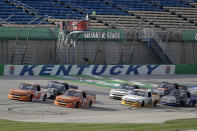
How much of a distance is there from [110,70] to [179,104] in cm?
1710

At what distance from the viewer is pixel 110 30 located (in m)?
49.2

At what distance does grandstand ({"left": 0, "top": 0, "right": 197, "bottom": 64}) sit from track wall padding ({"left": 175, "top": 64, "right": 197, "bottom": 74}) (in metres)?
1.78

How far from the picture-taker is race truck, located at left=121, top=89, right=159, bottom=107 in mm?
27594

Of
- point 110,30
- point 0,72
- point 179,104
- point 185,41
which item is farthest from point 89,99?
point 185,41

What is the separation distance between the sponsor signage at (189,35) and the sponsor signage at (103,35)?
9.09 meters

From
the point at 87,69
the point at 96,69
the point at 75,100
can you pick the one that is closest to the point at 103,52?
the point at 96,69

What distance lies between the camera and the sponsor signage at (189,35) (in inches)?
2169

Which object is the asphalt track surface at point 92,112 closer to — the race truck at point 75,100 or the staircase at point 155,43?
the race truck at point 75,100

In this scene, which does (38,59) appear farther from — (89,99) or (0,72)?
(89,99)

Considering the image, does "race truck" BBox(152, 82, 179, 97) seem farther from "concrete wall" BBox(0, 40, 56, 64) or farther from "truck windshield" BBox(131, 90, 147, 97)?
"concrete wall" BBox(0, 40, 56, 64)

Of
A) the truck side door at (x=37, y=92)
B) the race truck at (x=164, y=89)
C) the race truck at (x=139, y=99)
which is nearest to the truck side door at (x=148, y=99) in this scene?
the race truck at (x=139, y=99)

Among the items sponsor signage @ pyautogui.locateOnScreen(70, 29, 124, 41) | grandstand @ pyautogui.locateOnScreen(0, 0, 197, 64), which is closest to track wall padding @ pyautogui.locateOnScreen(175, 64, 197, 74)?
grandstand @ pyautogui.locateOnScreen(0, 0, 197, 64)

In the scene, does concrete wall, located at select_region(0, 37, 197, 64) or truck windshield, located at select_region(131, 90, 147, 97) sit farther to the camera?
concrete wall, located at select_region(0, 37, 197, 64)

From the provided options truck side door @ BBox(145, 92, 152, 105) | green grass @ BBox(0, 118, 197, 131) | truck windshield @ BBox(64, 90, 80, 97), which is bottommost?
truck side door @ BBox(145, 92, 152, 105)
